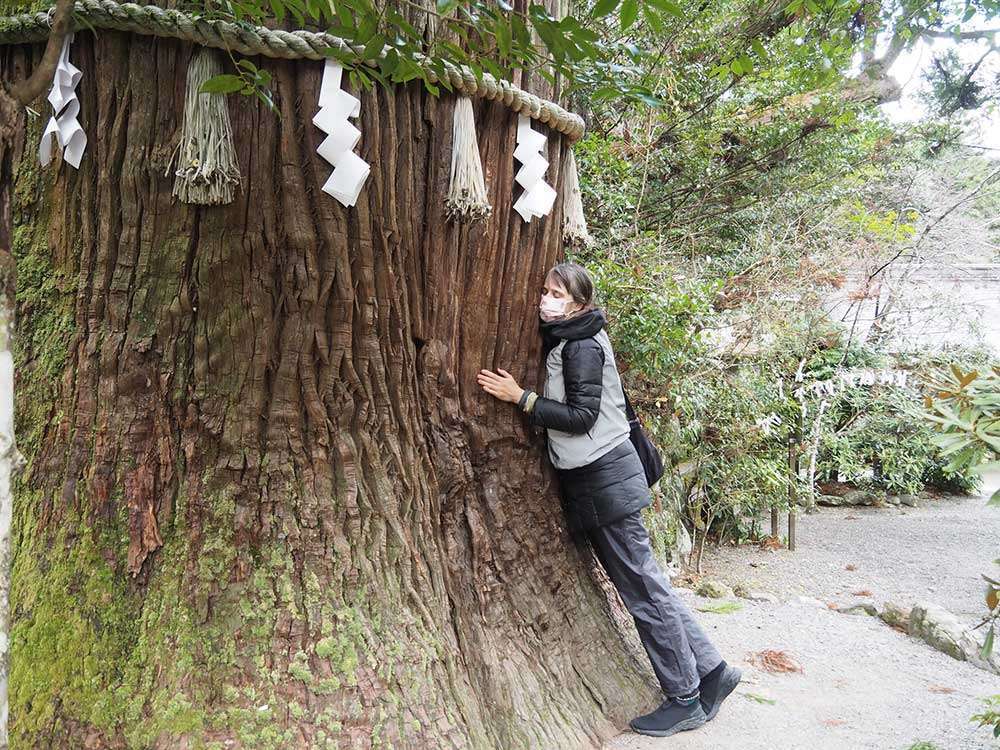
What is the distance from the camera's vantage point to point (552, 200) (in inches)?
90.5

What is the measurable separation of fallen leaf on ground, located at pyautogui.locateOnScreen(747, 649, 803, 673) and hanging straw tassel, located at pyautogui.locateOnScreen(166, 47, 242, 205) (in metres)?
2.80

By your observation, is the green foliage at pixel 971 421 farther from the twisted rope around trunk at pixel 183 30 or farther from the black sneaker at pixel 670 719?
the twisted rope around trunk at pixel 183 30

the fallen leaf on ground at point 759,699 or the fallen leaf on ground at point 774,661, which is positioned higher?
the fallen leaf on ground at point 759,699

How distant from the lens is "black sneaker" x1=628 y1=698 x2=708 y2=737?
236 cm

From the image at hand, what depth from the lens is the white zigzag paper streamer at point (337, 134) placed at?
1800 mm

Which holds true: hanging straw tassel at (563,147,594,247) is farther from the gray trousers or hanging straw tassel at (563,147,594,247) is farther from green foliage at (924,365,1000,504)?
green foliage at (924,365,1000,504)

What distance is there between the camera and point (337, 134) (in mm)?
1804

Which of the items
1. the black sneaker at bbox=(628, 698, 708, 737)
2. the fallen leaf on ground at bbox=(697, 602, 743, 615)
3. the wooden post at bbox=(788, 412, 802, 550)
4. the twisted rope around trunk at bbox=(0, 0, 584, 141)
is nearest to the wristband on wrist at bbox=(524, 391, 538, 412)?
the twisted rope around trunk at bbox=(0, 0, 584, 141)

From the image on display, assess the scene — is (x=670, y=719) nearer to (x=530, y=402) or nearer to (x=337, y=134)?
(x=530, y=402)

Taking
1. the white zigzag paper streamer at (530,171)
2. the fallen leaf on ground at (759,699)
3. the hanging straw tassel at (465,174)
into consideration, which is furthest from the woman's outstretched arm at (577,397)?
the fallen leaf on ground at (759,699)

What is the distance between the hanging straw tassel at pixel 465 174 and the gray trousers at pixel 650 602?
1147mm

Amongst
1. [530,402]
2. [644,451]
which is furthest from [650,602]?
[530,402]

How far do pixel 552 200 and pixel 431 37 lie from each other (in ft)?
2.03

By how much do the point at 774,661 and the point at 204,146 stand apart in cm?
296
